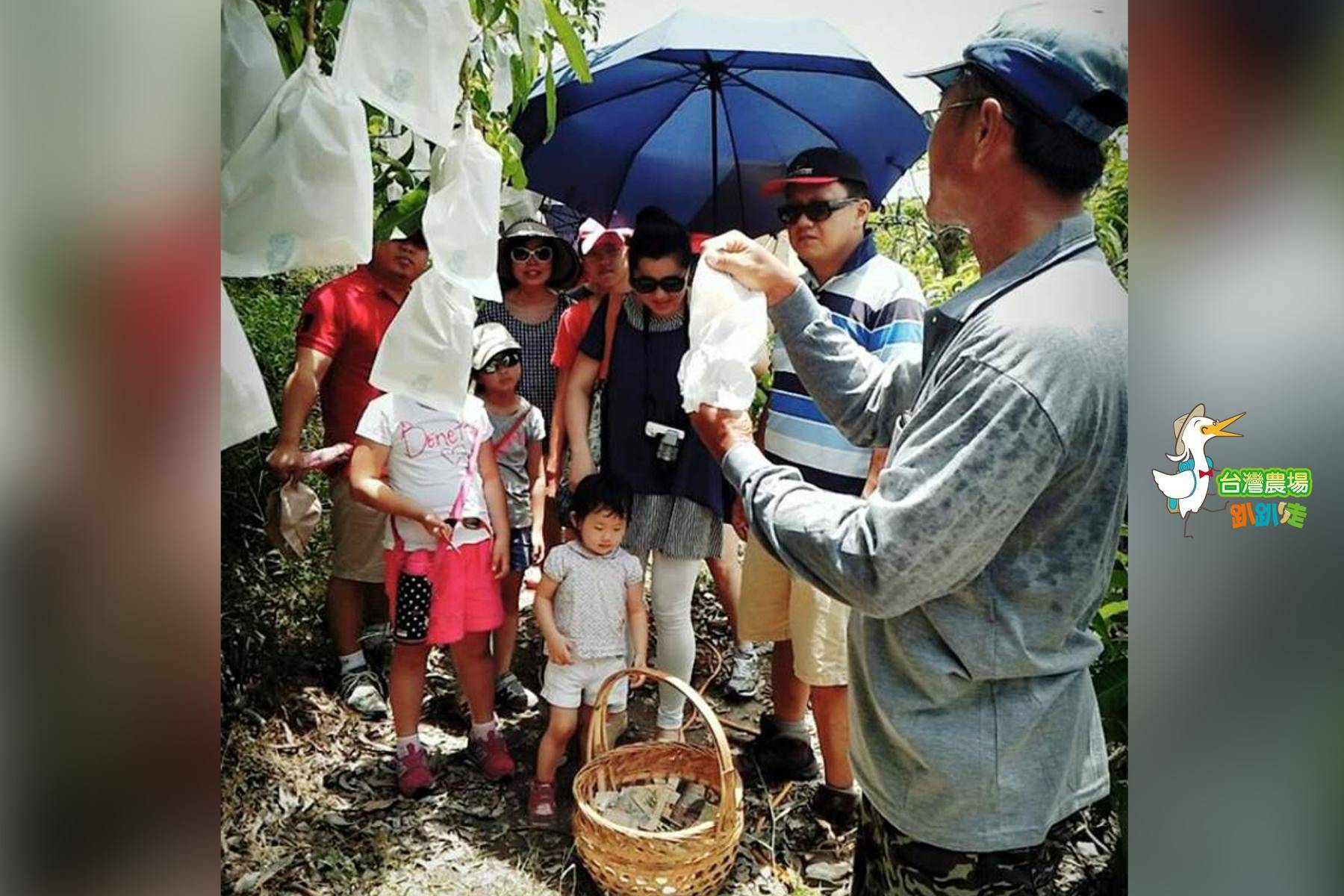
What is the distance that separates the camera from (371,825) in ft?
5.96

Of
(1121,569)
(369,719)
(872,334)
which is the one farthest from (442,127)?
(1121,569)

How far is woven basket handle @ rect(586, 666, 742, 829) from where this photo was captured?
5.94 ft

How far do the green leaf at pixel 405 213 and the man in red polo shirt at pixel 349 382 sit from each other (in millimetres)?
53

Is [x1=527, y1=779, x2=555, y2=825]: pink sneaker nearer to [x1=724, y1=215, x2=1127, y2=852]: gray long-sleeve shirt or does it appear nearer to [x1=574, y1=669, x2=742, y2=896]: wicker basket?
[x1=574, y1=669, x2=742, y2=896]: wicker basket

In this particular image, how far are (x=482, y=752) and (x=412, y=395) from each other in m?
0.72

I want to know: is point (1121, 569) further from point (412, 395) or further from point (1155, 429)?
A: point (412, 395)

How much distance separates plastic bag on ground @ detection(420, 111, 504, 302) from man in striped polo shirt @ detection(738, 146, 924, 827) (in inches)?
21.5

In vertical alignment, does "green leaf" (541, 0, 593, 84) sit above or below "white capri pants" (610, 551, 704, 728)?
above

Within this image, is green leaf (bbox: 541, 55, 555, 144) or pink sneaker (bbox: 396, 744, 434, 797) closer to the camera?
green leaf (bbox: 541, 55, 555, 144)

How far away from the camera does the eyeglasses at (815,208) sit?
6.18ft

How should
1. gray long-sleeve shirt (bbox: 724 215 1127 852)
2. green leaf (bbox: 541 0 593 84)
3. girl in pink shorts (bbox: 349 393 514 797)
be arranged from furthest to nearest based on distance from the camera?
girl in pink shorts (bbox: 349 393 514 797) < green leaf (bbox: 541 0 593 84) < gray long-sleeve shirt (bbox: 724 215 1127 852)

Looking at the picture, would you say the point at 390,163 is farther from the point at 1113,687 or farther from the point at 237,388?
the point at 1113,687

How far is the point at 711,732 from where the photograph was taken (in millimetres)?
1883

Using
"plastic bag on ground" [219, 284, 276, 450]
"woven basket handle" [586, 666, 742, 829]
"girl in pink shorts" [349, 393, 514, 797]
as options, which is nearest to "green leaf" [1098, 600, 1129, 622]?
"woven basket handle" [586, 666, 742, 829]
